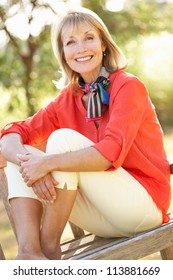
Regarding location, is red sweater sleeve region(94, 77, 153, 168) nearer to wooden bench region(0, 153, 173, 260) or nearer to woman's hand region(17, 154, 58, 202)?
woman's hand region(17, 154, 58, 202)

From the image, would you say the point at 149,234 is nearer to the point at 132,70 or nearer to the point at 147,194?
the point at 147,194

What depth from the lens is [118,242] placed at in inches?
112

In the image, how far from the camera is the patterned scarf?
3029 mm

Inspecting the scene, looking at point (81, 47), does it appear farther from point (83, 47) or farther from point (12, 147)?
point (12, 147)

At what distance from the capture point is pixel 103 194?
9.19 ft

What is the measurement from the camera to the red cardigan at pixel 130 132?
279 cm

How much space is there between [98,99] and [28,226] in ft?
2.44

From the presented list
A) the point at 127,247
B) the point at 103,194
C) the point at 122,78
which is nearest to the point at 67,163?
the point at 103,194

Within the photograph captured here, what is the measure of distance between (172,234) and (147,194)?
229 mm

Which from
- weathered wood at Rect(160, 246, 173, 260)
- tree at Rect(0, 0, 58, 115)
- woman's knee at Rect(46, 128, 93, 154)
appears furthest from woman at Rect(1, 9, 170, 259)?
tree at Rect(0, 0, 58, 115)

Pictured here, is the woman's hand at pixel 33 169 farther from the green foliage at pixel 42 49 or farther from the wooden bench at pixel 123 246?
the green foliage at pixel 42 49

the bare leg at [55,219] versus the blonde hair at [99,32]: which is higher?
the blonde hair at [99,32]

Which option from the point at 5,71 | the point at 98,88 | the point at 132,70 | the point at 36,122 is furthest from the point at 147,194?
the point at 132,70

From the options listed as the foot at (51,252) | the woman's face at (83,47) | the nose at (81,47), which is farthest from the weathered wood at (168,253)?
the nose at (81,47)
